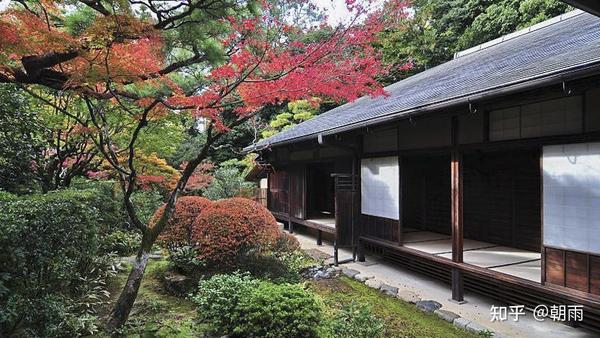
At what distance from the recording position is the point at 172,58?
18.0ft

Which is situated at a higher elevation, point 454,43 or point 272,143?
point 454,43

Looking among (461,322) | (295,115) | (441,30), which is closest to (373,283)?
(461,322)

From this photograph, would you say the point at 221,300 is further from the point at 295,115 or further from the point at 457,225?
the point at 295,115

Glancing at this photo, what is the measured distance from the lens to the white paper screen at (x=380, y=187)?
7359 mm

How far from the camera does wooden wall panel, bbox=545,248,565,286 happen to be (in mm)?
4434

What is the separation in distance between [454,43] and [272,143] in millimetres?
12184

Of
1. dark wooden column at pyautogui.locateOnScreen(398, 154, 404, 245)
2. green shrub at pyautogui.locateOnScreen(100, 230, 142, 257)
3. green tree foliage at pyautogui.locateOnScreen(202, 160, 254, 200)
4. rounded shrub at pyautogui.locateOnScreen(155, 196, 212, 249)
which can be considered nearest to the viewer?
rounded shrub at pyautogui.locateOnScreen(155, 196, 212, 249)

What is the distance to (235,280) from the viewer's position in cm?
466

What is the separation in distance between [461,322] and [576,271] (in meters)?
1.51

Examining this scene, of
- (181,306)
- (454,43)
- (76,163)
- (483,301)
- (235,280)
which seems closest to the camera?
(235,280)

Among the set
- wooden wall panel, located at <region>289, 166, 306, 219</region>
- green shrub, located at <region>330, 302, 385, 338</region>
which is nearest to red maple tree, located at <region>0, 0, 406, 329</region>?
green shrub, located at <region>330, 302, 385, 338</region>

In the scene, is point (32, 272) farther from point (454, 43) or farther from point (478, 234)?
point (454, 43)

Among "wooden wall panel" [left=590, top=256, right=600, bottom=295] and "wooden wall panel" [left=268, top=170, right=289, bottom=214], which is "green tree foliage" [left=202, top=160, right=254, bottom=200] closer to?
"wooden wall panel" [left=268, top=170, right=289, bottom=214]

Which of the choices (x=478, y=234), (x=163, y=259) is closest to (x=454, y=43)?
(x=478, y=234)
